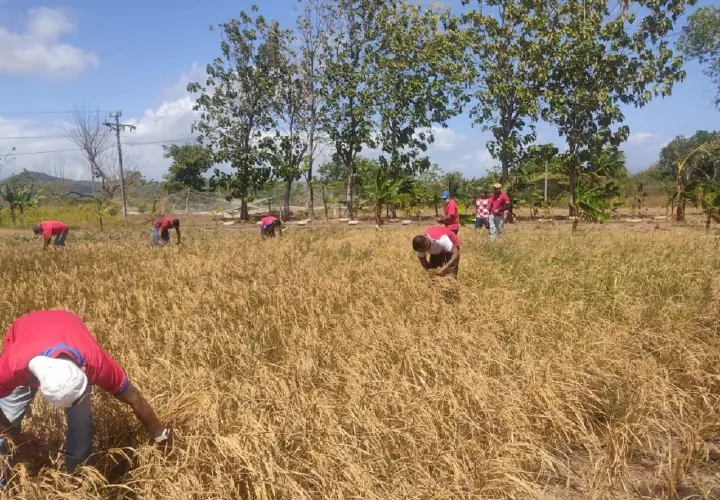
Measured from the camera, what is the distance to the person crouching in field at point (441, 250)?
215 inches

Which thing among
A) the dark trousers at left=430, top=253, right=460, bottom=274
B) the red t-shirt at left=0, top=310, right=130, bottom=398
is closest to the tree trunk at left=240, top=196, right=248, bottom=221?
the dark trousers at left=430, top=253, right=460, bottom=274

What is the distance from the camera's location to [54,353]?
6.83 ft

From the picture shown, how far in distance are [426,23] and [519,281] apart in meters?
19.7

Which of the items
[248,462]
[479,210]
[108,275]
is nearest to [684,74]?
[479,210]

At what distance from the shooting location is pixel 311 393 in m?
3.09

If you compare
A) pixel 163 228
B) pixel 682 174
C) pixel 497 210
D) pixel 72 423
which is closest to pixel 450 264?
pixel 72 423

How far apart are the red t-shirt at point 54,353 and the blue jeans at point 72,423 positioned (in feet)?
0.65

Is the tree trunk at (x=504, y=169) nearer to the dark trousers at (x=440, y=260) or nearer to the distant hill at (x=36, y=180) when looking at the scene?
the dark trousers at (x=440, y=260)

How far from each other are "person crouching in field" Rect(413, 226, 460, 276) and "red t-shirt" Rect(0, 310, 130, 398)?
355 centimetres

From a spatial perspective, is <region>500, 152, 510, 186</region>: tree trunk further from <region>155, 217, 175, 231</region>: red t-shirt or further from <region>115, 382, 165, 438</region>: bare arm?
<region>115, 382, 165, 438</region>: bare arm

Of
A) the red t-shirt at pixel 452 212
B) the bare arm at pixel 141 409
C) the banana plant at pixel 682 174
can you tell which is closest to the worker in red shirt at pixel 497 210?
the red t-shirt at pixel 452 212

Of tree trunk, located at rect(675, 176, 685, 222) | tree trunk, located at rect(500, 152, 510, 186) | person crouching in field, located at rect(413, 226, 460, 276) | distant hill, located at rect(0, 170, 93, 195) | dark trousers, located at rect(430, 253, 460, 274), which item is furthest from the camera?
distant hill, located at rect(0, 170, 93, 195)

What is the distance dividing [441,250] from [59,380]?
14.0ft

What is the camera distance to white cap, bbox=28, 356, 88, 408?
1941 millimetres
